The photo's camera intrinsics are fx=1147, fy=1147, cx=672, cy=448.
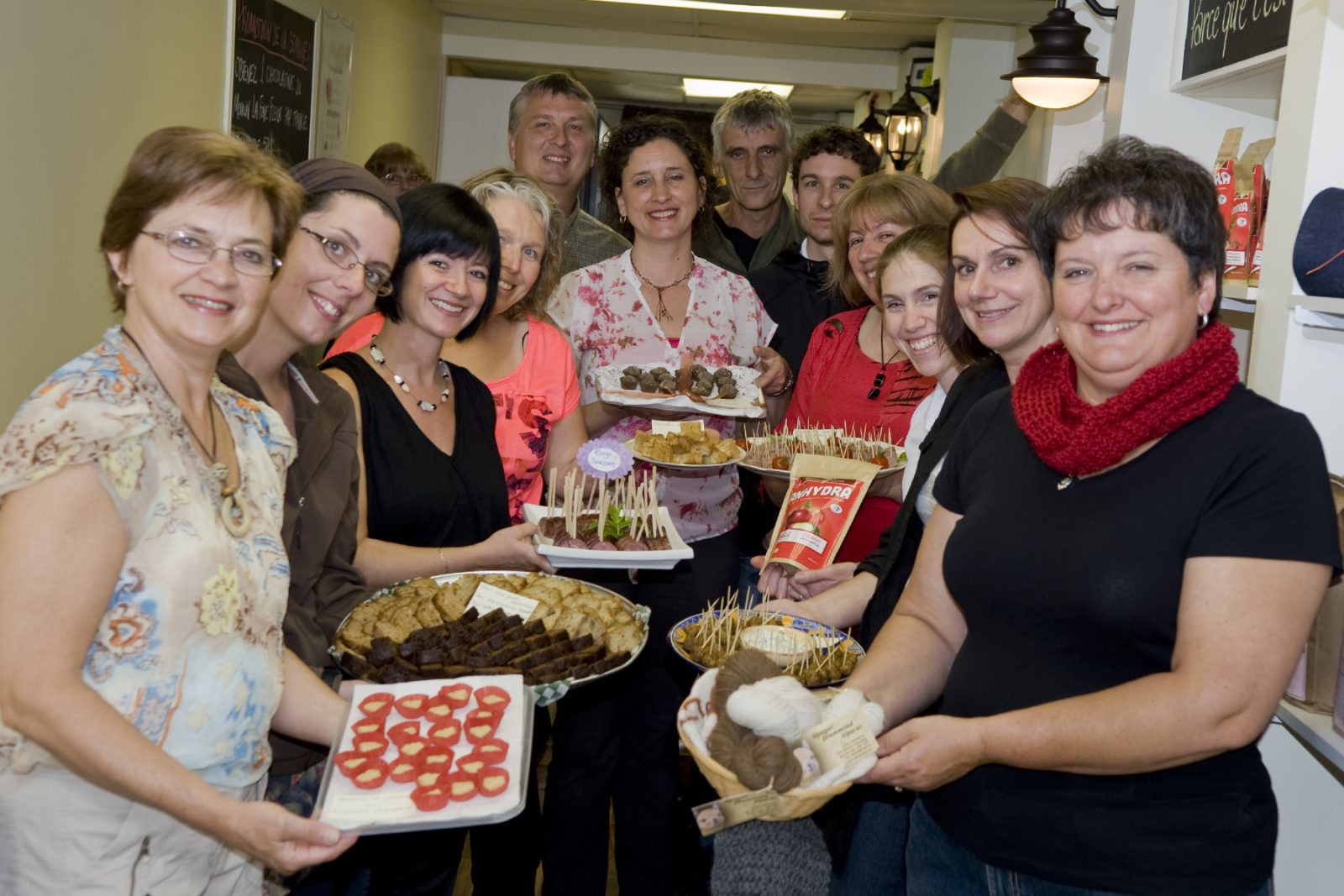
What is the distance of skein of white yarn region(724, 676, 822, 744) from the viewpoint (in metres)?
1.52

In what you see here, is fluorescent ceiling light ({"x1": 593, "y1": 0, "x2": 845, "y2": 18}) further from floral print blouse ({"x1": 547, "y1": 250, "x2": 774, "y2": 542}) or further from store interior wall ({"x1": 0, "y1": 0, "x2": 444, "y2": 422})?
floral print blouse ({"x1": 547, "y1": 250, "x2": 774, "y2": 542})

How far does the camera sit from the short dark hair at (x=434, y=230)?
242cm

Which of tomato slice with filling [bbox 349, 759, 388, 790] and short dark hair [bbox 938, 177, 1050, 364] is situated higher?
short dark hair [bbox 938, 177, 1050, 364]

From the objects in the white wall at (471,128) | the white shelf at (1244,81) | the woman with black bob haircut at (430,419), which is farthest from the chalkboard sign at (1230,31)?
the white wall at (471,128)

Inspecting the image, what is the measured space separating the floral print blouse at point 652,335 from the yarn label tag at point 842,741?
154 centimetres

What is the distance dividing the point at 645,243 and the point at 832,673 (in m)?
1.64

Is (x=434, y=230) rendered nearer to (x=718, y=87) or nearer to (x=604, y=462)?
(x=604, y=462)

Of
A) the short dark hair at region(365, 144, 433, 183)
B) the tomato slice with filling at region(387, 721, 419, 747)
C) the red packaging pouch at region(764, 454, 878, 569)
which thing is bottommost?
the tomato slice with filling at region(387, 721, 419, 747)

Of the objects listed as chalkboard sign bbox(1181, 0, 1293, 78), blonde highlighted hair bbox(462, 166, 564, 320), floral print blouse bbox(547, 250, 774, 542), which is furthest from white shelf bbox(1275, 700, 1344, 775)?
blonde highlighted hair bbox(462, 166, 564, 320)

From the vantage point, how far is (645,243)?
329 cm

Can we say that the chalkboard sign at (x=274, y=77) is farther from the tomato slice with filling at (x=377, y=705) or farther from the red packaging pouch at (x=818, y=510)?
the tomato slice with filling at (x=377, y=705)

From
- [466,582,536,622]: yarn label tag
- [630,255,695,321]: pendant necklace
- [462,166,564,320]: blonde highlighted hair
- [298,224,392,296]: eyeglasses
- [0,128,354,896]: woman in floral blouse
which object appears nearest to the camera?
[0,128,354,896]: woman in floral blouse

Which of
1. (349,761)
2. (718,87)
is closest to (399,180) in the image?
(349,761)

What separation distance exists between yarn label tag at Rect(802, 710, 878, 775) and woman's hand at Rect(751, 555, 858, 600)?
905mm
